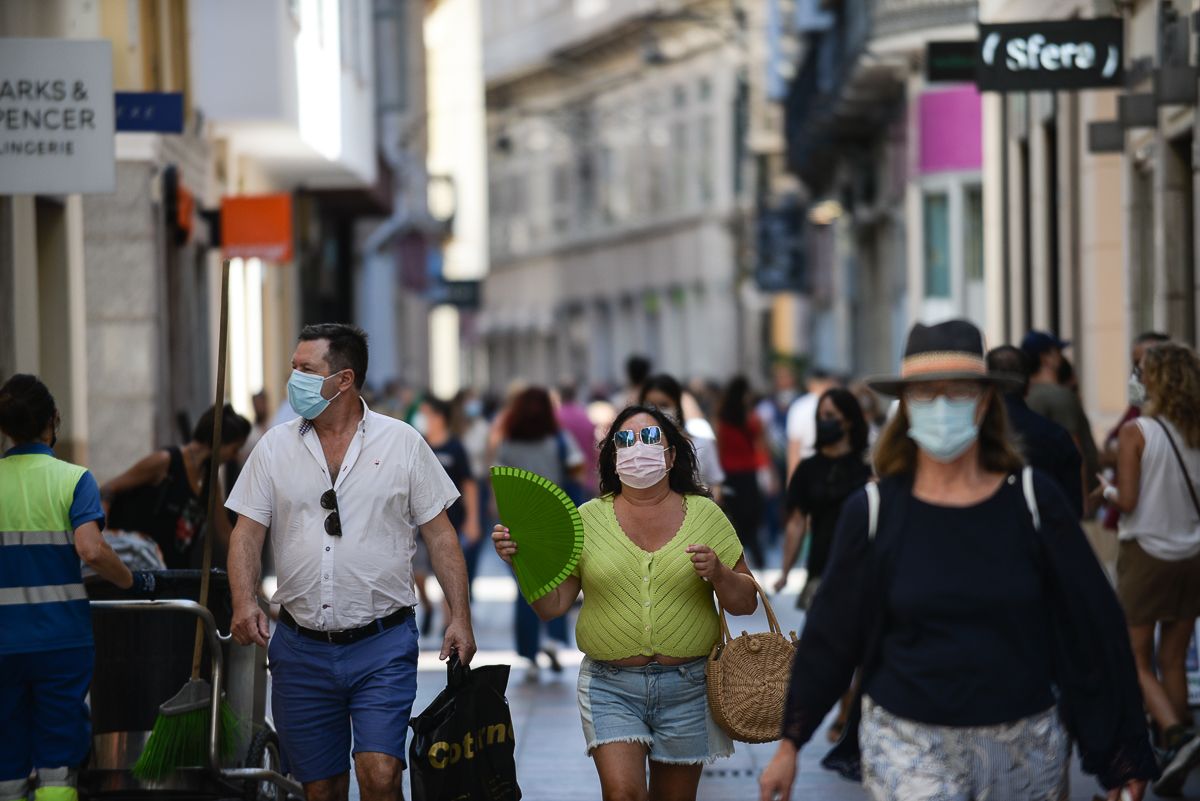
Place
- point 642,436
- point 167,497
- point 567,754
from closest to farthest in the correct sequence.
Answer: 1. point 642,436
2. point 167,497
3. point 567,754

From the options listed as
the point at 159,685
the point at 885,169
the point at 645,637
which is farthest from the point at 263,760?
the point at 885,169

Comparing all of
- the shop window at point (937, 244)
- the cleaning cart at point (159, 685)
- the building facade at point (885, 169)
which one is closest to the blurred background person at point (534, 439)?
the cleaning cart at point (159, 685)

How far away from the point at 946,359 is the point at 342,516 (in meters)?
2.57

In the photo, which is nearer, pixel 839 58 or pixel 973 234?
pixel 973 234

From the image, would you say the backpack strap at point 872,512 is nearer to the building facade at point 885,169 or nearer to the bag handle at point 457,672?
the bag handle at point 457,672

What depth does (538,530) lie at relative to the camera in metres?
7.19

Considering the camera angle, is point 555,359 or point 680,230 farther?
point 555,359

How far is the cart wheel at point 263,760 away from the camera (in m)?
8.29

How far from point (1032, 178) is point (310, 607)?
15095mm

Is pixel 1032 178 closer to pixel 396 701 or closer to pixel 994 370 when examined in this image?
pixel 994 370

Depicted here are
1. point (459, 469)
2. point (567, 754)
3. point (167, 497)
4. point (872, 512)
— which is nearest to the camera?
point (872, 512)

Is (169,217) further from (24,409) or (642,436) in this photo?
(642,436)

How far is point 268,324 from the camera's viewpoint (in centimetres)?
2645

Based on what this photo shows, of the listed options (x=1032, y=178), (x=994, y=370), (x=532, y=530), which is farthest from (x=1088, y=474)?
(x=1032, y=178)
